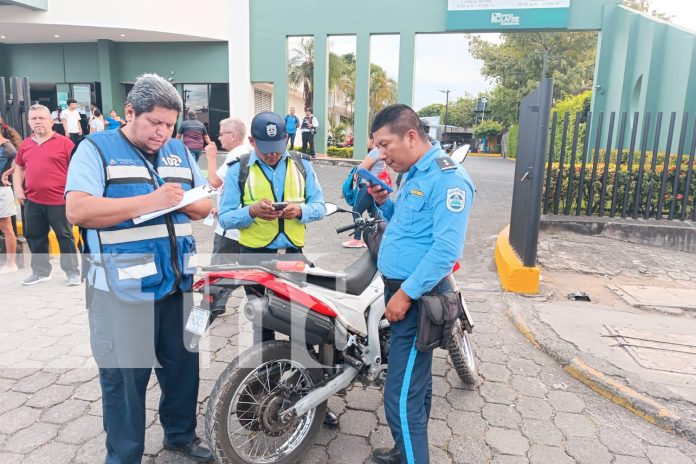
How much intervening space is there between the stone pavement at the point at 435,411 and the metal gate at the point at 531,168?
0.95m

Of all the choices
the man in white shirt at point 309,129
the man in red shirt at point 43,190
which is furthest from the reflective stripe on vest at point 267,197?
the man in white shirt at point 309,129

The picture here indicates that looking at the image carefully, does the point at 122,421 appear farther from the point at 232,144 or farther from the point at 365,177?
the point at 232,144

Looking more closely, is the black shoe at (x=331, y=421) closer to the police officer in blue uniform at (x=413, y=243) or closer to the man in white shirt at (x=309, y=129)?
the police officer in blue uniform at (x=413, y=243)

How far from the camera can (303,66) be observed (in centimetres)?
2867

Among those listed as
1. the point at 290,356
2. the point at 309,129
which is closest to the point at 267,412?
the point at 290,356

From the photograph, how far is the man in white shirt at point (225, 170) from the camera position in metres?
4.07

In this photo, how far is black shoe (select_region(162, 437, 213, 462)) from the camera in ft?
8.48

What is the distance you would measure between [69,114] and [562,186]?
565 inches

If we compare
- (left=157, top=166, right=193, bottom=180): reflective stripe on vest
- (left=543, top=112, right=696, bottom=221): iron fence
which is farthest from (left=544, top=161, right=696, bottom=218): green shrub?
(left=157, top=166, right=193, bottom=180): reflective stripe on vest

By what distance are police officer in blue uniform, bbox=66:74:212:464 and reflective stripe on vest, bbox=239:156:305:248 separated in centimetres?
71

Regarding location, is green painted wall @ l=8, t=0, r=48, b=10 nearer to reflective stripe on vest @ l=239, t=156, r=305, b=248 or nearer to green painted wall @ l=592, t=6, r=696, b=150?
reflective stripe on vest @ l=239, t=156, r=305, b=248

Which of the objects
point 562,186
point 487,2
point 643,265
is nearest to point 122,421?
point 643,265

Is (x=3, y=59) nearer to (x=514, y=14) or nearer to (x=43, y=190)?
(x=514, y=14)

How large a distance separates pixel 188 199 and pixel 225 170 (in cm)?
210
